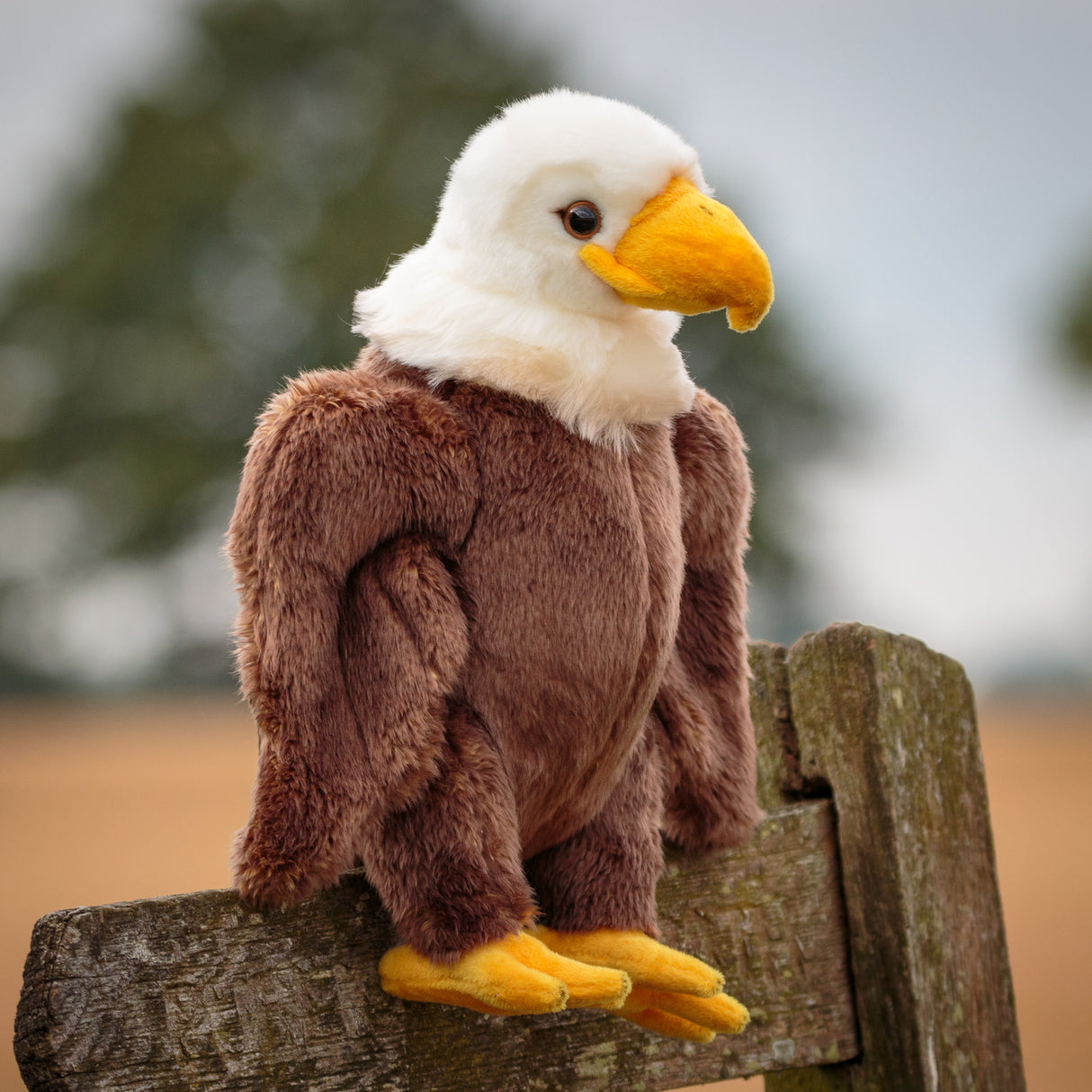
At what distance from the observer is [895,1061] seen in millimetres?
1016

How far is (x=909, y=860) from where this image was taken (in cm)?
103

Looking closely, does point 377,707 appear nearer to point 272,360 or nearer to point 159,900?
point 159,900

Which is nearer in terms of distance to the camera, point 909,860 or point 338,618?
point 338,618

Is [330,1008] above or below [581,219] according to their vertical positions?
below

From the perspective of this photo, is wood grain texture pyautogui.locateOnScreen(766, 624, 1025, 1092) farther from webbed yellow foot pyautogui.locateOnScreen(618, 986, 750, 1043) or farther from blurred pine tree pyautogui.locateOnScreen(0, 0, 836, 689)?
blurred pine tree pyautogui.locateOnScreen(0, 0, 836, 689)

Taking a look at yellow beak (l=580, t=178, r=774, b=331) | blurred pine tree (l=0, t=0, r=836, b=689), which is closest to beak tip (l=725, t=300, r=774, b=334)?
yellow beak (l=580, t=178, r=774, b=331)

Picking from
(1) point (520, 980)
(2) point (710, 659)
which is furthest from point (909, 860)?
(1) point (520, 980)

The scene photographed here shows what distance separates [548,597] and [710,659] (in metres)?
0.23

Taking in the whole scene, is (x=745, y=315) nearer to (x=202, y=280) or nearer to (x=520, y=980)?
(x=520, y=980)

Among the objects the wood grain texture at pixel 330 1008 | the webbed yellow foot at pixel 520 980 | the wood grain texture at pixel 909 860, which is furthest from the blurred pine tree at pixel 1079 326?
the webbed yellow foot at pixel 520 980

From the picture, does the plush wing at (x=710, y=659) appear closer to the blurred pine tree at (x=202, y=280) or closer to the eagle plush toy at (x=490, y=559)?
the eagle plush toy at (x=490, y=559)

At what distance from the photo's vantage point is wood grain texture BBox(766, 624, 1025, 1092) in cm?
102

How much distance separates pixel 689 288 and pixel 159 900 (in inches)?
19.5

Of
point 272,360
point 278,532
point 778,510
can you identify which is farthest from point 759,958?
point 778,510
